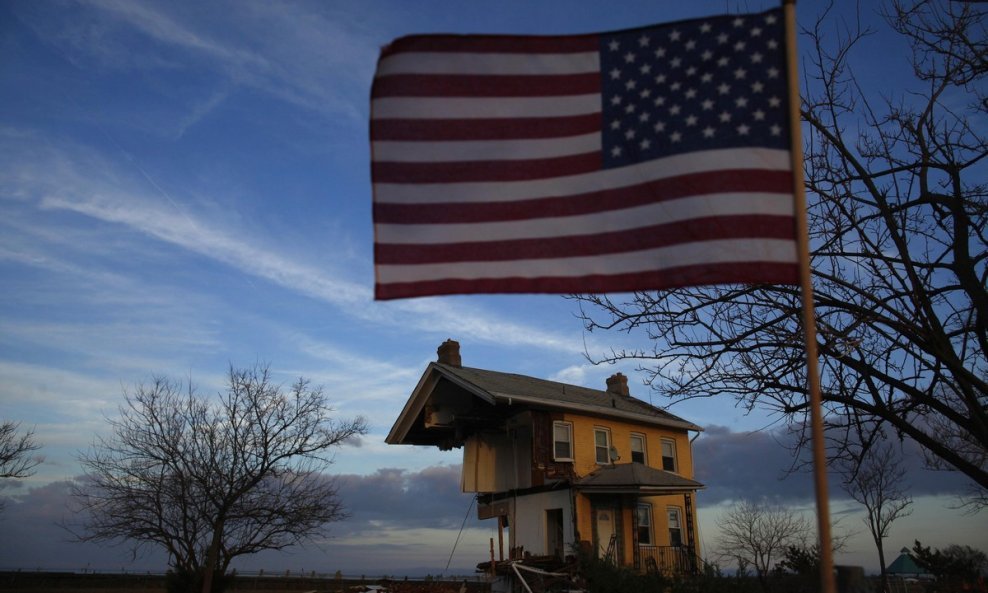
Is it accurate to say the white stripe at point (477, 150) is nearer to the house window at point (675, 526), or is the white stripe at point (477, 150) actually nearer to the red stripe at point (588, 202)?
the red stripe at point (588, 202)

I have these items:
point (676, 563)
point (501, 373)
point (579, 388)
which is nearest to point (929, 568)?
point (676, 563)

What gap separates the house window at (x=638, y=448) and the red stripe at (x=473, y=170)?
942 inches

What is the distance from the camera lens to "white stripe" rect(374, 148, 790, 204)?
19.4ft

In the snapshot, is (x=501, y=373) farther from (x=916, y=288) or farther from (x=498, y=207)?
(x=498, y=207)

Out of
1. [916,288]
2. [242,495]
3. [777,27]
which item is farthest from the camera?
[242,495]

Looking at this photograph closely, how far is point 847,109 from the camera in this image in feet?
37.6

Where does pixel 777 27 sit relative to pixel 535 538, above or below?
above

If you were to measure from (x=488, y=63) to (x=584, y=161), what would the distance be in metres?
1.18

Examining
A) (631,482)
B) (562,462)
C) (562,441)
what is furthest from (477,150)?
(562,441)

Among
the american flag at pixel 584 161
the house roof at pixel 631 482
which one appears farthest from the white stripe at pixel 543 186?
the house roof at pixel 631 482

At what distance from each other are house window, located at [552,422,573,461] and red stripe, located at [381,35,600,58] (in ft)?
67.9

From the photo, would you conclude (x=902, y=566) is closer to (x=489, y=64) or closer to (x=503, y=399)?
(x=503, y=399)

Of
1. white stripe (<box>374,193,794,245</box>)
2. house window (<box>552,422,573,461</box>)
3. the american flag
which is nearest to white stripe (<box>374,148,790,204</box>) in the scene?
the american flag

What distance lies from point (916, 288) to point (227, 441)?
22541mm
